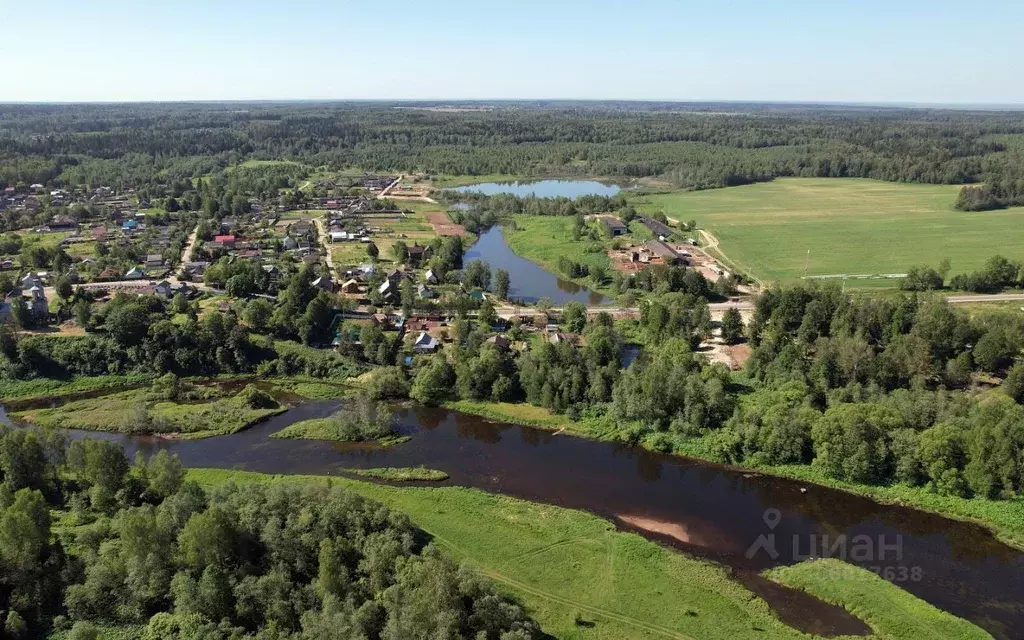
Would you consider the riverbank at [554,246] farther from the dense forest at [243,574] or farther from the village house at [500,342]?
the dense forest at [243,574]

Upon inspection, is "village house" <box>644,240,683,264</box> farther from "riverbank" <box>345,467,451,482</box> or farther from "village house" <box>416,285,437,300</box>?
"riverbank" <box>345,467,451,482</box>

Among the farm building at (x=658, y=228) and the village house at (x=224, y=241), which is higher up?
the farm building at (x=658, y=228)

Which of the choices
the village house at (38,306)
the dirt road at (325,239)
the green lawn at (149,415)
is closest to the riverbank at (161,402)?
the green lawn at (149,415)

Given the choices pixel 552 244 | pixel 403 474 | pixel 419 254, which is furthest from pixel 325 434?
pixel 552 244

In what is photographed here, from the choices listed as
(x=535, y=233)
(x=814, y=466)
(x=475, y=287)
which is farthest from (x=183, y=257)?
(x=814, y=466)

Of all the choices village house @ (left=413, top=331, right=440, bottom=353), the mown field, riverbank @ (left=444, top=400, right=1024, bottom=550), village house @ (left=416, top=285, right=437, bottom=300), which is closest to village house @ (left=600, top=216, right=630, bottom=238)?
village house @ (left=416, top=285, right=437, bottom=300)

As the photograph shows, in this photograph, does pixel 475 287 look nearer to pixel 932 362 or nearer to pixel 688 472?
pixel 688 472
